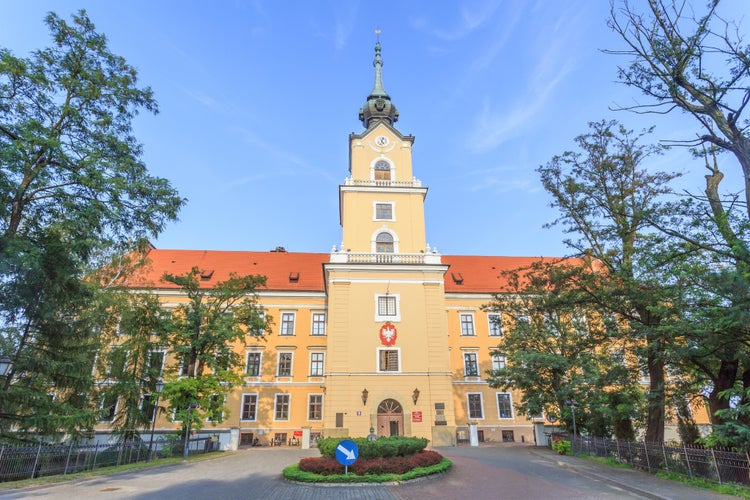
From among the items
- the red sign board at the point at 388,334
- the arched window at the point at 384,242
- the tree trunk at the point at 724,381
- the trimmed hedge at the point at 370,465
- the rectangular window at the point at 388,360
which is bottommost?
the trimmed hedge at the point at 370,465

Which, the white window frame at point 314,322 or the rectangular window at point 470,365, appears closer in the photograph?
the rectangular window at point 470,365

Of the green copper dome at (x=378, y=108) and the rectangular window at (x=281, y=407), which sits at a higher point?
the green copper dome at (x=378, y=108)

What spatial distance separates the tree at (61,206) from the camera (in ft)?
40.6

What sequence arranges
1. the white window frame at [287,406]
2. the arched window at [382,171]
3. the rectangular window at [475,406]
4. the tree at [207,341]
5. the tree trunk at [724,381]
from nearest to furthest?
the tree trunk at [724,381] → the tree at [207,341] → the white window frame at [287,406] → the rectangular window at [475,406] → the arched window at [382,171]

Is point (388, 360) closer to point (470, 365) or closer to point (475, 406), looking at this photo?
point (470, 365)

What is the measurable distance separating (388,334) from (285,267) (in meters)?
14.4

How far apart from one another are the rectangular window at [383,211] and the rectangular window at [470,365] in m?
12.3

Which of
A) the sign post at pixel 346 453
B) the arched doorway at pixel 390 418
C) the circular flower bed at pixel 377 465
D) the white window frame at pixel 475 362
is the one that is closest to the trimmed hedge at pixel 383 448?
the circular flower bed at pixel 377 465

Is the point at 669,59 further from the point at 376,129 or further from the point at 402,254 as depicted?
the point at 376,129

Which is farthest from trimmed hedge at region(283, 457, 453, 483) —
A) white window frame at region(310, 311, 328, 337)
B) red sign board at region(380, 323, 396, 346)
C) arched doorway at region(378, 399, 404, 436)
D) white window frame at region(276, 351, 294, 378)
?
white window frame at region(310, 311, 328, 337)

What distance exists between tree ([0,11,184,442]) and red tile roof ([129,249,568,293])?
1828cm

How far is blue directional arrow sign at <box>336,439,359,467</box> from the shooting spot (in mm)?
12219

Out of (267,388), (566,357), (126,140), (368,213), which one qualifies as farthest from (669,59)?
(267,388)

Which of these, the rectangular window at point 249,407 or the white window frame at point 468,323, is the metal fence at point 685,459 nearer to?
the white window frame at point 468,323
